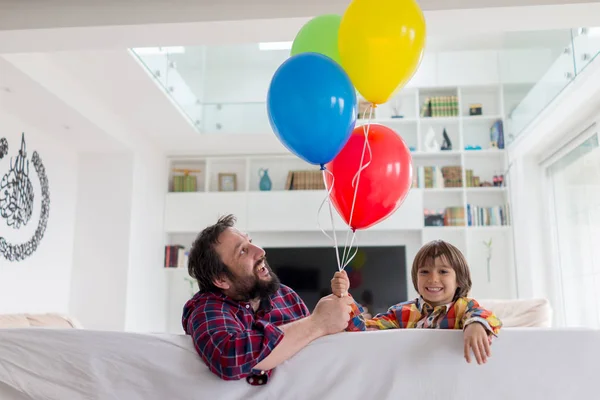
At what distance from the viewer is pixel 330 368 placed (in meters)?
1.35

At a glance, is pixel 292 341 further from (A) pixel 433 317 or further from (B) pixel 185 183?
(B) pixel 185 183

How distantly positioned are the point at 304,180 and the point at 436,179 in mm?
1340

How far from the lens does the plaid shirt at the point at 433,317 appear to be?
4.45 feet

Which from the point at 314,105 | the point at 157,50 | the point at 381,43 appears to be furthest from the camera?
the point at 157,50

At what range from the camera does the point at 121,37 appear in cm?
329

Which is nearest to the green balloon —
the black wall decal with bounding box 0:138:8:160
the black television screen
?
the black wall decal with bounding box 0:138:8:160

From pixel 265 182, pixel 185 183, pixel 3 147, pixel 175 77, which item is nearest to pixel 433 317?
pixel 3 147

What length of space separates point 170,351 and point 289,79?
0.85 metres

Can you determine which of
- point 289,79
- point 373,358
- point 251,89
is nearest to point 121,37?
point 289,79

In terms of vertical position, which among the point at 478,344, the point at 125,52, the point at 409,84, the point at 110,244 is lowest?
the point at 478,344

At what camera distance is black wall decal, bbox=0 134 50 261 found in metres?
4.21

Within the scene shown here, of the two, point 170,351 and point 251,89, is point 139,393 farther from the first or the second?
point 251,89

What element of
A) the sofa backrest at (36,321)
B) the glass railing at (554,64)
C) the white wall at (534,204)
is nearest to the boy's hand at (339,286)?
the sofa backrest at (36,321)

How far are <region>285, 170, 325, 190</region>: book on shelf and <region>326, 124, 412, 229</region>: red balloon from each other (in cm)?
409
